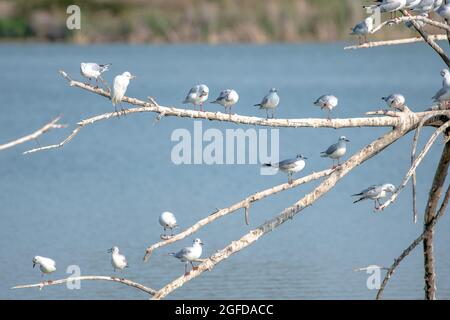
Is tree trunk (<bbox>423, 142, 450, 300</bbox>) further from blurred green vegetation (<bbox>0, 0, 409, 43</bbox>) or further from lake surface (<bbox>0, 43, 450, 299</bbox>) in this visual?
blurred green vegetation (<bbox>0, 0, 409, 43</bbox>)

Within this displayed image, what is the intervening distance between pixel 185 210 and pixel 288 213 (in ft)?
36.9

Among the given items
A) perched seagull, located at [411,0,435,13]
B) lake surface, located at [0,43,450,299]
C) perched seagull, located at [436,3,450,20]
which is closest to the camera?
perched seagull, located at [436,3,450,20]

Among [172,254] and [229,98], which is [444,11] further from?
[172,254]

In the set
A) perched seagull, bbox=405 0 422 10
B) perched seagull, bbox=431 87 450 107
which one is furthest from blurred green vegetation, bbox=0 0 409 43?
perched seagull, bbox=405 0 422 10

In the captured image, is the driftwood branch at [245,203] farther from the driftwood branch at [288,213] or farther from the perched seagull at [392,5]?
the perched seagull at [392,5]

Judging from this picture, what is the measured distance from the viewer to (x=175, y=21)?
250ft

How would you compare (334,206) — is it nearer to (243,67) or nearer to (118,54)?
(243,67)

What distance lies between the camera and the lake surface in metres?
16.9

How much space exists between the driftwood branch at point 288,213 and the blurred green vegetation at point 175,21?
5852cm

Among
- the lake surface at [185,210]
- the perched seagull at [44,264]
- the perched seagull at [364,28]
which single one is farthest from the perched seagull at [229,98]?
the lake surface at [185,210]

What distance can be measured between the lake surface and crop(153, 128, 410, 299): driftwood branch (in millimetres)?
5256

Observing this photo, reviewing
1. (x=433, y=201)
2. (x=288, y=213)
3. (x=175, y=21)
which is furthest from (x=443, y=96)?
(x=175, y=21)

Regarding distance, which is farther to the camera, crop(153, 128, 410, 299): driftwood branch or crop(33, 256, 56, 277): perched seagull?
crop(33, 256, 56, 277): perched seagull

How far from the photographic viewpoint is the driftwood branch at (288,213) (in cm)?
1014
